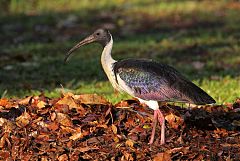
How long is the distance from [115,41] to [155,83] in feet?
29.4

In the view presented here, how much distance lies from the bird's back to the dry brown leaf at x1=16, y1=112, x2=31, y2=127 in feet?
3.05

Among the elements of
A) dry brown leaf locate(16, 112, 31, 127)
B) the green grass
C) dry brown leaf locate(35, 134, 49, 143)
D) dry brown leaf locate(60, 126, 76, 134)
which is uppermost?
the green grass

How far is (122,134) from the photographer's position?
6.71m

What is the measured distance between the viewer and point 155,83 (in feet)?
21.6

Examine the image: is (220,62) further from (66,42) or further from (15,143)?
(15,143)

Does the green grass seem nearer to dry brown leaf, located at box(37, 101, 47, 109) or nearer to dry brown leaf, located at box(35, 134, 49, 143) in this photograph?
dry brown leaf, located at box(37, 101, 47, 109)

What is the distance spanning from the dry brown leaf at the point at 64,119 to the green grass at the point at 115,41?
2298 millimetres

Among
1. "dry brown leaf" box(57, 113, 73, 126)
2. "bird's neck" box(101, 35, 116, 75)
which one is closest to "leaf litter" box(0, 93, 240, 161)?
"dry brown leaf" box(57, 113, 73, 126)

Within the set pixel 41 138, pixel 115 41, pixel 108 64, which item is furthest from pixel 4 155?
pixel 115 41

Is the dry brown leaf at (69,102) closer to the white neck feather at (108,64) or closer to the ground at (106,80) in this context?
the ground at (106,80)

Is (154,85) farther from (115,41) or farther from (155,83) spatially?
(115,41)

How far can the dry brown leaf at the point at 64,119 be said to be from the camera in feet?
22.4

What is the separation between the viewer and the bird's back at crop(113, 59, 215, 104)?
257 inches

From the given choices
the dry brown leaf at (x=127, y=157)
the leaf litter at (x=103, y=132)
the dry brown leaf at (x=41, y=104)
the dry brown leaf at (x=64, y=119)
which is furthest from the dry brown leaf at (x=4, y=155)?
the dry brown leaf at (x=127, y=157)
